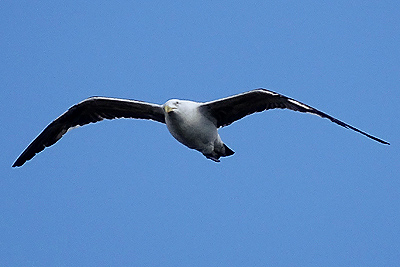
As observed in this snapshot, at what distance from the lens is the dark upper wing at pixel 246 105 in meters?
12.8

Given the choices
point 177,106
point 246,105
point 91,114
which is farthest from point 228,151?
point 91,114

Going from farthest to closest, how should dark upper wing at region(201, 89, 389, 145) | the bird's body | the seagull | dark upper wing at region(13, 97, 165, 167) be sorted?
1. dark upper wing at region(13, 97, 165, 167)
2. the bird's body
3. the seagull
4. dark upper wing at region(201, 89, 389, 145)

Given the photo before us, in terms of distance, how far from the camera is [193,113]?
1355cm

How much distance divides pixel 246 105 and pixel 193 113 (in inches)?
39.3

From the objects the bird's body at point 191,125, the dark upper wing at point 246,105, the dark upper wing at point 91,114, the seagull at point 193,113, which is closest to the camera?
the dark upper wing at point 246,105

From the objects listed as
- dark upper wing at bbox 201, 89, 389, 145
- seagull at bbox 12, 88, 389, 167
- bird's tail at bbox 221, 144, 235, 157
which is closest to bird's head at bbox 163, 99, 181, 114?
seagull at bbox 12, 88, 389, 167

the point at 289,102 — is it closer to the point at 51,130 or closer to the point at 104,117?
the point at 104,117

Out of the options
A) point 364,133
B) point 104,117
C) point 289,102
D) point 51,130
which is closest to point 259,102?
point 289,102

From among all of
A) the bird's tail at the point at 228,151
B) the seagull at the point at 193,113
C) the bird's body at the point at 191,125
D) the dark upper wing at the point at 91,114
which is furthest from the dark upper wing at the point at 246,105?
the dark upper wing at the point at 91,114

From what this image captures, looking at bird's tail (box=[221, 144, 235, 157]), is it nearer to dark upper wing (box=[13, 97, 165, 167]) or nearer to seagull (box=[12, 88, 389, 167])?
seagull (box=[12, 88, 389, 167])

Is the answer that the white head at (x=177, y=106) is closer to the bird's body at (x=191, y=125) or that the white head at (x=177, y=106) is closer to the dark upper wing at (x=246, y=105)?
the bird's body at (x=191, y=125)

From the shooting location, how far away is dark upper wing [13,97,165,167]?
14.6 m

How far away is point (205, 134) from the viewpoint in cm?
1375

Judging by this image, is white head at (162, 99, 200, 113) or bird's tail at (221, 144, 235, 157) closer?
white head at (162, 99, 200, 113)
